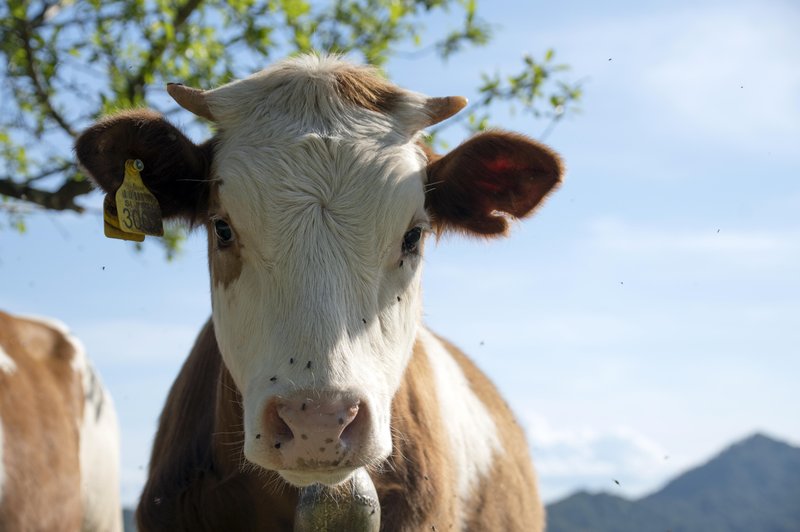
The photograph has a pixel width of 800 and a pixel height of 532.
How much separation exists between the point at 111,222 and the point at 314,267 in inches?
45.6

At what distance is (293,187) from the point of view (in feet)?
11.3

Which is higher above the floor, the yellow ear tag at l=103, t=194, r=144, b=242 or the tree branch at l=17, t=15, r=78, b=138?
the yellow ear tag at l=103, t=194, r=144, b=242

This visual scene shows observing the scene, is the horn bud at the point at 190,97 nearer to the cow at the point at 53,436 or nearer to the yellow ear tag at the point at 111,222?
the yellow ear tag at the point at 111,222

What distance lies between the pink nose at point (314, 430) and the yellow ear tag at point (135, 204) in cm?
124

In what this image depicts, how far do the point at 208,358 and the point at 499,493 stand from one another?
5.26 feet

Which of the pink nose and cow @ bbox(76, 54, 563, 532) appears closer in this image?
the pink nose

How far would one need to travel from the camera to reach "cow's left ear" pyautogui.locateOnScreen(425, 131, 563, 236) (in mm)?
3957

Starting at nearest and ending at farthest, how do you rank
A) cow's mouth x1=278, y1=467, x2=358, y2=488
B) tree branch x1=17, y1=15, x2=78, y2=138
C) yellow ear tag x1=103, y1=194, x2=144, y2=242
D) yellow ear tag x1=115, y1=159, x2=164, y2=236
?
cow's mouth x1=278, y1=467, x2=358, y2=488
yellow ear tag x1=115, y1=159, x2=164, y2=236
yellow ear tag x1=103, y1=194, x2=144, y2=242
tree branch x1=17, y1=15, x2=78, y2=138

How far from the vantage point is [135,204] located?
381cm

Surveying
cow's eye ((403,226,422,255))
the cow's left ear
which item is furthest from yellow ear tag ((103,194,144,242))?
the cow's left ear

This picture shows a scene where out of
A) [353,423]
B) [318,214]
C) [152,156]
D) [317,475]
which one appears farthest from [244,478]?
[152,156]

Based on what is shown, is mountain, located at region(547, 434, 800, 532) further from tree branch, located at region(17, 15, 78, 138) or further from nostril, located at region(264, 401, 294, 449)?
nostril, located at region(264, 401, 294, 449)

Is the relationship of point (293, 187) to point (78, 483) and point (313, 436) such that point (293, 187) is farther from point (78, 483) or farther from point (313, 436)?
point (78, 483)

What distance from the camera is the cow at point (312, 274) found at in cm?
305
